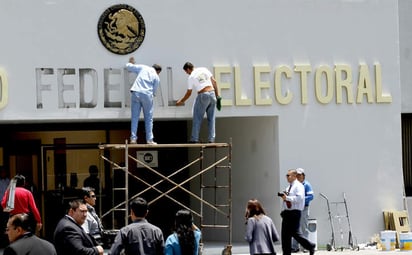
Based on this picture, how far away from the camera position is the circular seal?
20484 millimetres

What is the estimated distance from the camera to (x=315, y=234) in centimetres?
2152

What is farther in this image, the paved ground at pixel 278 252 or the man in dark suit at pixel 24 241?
the paved ground at pixel 278 252

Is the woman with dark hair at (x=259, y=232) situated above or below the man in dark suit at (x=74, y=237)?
below

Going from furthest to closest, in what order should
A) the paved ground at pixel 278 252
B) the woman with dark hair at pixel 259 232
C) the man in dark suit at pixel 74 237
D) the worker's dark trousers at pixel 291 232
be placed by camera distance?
the paved ground at pixel 278 252, the worker's dark trousers at pixel 291 232, the woman with dark hair at pixel 259 232, the man in dark suit at pixel 74 237

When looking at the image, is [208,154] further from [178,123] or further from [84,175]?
[84,175]

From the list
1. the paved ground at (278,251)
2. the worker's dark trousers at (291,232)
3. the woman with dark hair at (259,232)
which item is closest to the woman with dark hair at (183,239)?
the woman with dark hair at (259,232)

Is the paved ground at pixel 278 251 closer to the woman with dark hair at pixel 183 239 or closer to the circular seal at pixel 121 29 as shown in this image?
the circular seal at pixel 121 29

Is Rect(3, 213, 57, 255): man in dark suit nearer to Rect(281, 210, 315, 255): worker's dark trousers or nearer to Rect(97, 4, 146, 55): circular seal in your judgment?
Rect(281, 210, 315, 255): worker's dark trousers

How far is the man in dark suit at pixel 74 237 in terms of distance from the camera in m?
11.3

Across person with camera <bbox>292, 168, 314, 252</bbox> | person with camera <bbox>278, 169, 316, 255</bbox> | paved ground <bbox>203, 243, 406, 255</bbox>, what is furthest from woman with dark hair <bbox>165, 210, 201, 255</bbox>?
person with camera <bbox>292, 168, 314, 252</bbox>

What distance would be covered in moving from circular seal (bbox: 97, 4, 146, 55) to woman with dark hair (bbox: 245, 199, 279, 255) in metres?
6.36

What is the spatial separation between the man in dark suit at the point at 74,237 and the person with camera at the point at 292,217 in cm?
767

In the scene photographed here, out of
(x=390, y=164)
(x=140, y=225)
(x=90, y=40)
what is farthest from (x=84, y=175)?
(x=140, y=225)

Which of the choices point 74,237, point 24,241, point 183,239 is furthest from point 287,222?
point 24,241
